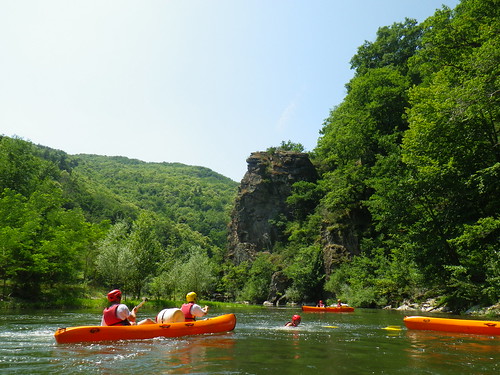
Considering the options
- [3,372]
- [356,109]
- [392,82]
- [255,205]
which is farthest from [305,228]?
[3,372]

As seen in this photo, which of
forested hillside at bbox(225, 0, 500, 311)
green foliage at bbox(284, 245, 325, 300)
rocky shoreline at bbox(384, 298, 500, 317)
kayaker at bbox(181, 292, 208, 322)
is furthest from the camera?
green foliage at bbox(284, 245, 325, 300)

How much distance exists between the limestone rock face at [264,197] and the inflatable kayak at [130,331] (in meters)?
50.5

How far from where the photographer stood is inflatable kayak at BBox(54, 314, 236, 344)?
959 cm

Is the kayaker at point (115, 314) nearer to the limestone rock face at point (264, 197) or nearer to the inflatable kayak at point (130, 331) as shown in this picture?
the inflatable kayak at point (130, 331)

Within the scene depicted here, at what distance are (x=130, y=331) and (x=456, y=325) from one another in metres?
9.81

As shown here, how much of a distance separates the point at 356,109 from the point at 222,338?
36.2 m

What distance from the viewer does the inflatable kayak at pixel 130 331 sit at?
9.59 m

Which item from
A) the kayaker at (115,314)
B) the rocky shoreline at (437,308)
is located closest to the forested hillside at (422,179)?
the rocky shoreline at (437,308)

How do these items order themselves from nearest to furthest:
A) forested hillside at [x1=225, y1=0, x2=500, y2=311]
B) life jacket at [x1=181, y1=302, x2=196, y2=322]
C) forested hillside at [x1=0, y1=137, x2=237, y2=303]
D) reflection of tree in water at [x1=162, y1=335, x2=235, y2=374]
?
reflection of tree in water at [x1=162, y1=335, x2=235, y2=374], life jacket at [x1=181, y1=302, x2=196, y2=322], forested hillside at [x1=225, y1=0, x2=500, y2=311], forested hillside at [x1=0, y1=137, x2=237, y2=303]

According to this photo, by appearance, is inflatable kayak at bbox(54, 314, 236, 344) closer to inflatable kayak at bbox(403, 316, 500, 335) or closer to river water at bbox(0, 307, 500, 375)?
river water at bbox(0, 307, 500, 375)

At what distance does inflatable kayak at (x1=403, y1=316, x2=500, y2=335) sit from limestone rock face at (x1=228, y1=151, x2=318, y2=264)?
158ft

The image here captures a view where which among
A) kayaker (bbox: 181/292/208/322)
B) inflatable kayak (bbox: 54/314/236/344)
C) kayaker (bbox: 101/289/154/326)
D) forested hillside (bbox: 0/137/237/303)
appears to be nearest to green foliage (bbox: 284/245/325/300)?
forested hillside (bbox: 0/137/237/303)

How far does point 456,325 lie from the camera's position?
485 inches

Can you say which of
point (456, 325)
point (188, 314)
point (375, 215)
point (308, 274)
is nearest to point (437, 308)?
point (375, 215)
